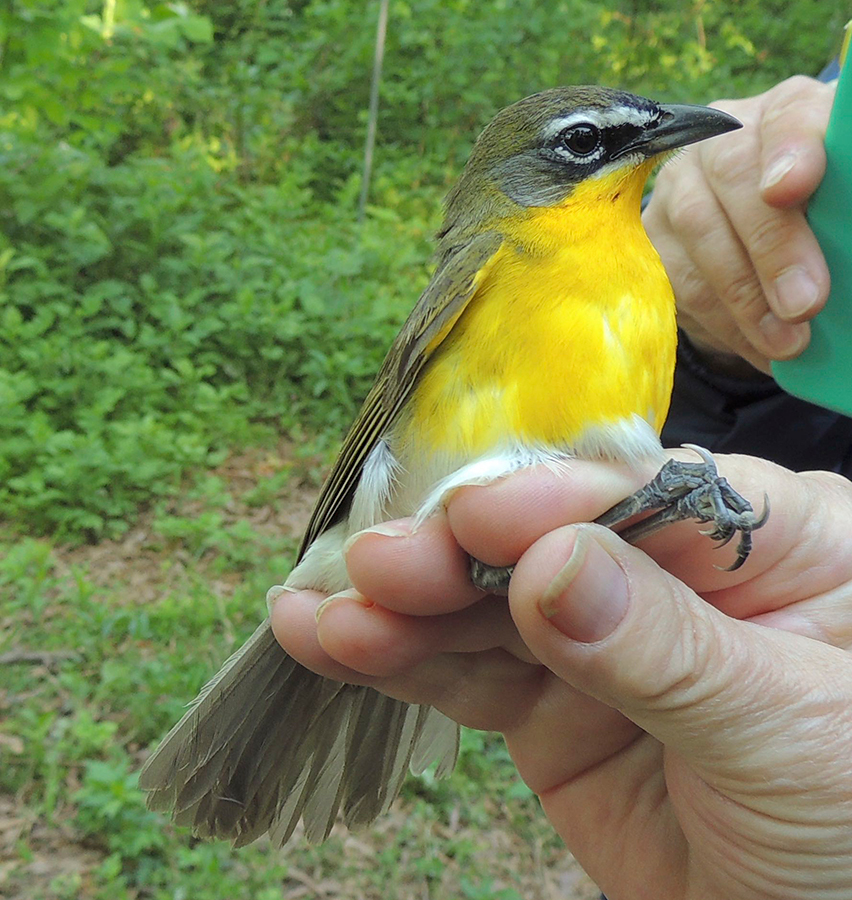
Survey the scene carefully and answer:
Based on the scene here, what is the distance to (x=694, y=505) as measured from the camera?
61.4 inches

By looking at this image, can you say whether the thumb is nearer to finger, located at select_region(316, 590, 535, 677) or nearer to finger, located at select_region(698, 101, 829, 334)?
finger, located at select_region(316, 590, 535, 677)

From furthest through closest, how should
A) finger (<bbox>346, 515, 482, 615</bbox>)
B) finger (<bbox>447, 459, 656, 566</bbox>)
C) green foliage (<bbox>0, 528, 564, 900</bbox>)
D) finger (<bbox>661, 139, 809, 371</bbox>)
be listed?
green foliage (<bbox>0, 528, 564, 900</bbox>) → finger (<bbox>661, 139, 809, 371</bbox>) → finger (<bbox>346, 515, 482, 615</bbox>) → finger (<bbox>447, 459, 656, 566</bbox>)

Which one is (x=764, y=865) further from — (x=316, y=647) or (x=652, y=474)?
(x=316, y=647)

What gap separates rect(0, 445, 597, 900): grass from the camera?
286 cm

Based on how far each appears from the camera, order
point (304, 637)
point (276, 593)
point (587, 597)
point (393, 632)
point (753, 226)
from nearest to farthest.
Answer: point (587, 597), point (393, 632), point (304, 637), point (276, 593), point (753, 226)

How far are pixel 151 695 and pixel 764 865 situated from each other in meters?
2.46

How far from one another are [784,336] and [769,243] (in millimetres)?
220

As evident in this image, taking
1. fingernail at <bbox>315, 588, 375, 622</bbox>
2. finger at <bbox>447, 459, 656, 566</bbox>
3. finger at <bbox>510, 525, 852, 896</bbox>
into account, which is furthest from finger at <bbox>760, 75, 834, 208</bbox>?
fingernail at <bbox>315, 588, 375, 622</bbox>

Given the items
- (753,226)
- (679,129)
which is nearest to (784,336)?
(753,226)

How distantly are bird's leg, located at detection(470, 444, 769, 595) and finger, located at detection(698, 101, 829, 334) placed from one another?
0.52 metres

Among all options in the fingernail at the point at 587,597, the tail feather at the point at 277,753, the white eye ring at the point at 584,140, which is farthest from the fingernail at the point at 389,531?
the white eye ring at the point at 584,140

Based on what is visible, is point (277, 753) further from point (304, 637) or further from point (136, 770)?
point (136, 770)

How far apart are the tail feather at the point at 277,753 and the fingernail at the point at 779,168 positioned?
5.02 ft

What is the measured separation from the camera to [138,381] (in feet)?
15.1
